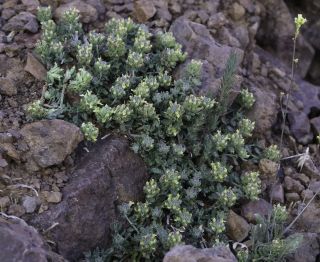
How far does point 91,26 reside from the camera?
17.1 feet

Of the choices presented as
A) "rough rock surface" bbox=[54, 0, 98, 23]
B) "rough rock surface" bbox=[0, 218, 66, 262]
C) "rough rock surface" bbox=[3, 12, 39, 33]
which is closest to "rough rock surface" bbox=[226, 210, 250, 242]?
"rough rock surface" bbox=[0, 218, 66, 262]

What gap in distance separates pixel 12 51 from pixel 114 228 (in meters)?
1.74

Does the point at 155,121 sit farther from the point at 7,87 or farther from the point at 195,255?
the point at 195,255

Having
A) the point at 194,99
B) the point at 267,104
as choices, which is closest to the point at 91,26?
the point at 194,99

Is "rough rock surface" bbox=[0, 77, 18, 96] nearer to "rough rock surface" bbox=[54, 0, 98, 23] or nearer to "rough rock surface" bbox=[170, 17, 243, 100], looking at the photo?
"rough rock surface" bbox=[54, 0, 98, 23]

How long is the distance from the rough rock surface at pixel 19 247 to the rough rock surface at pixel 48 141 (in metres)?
0.61

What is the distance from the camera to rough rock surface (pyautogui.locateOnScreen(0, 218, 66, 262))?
350cm

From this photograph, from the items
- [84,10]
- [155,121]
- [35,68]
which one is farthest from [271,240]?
[84,10]

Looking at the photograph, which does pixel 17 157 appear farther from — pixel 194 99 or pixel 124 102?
pixel 194 99

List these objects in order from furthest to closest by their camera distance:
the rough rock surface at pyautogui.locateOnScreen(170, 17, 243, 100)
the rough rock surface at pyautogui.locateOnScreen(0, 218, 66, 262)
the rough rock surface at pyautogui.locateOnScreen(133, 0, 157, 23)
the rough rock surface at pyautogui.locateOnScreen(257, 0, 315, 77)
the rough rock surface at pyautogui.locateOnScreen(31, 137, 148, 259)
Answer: the rough rock surface at pyautogui.locateOnScreen(257, 0, 315, 77), the rough rock surface at pyautogui.locateOnScreen(133, 0, 157, 23), the rough rock surface at pyautogui.locateOnScreen(170, 17, 243, 100), the rough rock surface at pyautogui.locateOnScreen(31, 137, 148, 259), the rough rock surface at pyautogui.locateOnScreen(0, 218, 66, 262)

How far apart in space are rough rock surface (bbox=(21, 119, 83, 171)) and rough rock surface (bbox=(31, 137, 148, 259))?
0.19 meters

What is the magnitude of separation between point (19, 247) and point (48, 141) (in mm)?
950

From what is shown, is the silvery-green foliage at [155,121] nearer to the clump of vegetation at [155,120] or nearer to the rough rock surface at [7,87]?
the clump of vegetation at [155,120]

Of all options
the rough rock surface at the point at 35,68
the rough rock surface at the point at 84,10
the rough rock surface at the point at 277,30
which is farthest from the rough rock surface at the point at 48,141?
the rough rock surface at the point at 277,30
